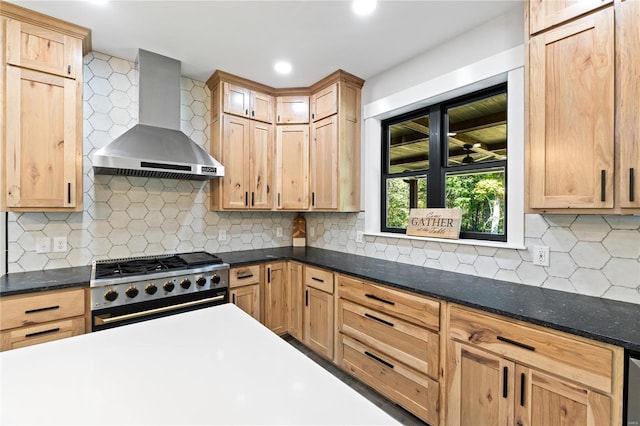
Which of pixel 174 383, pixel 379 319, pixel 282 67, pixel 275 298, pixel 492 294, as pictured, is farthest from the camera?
pixel 275 298

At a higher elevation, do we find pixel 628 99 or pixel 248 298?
pixel 628 99

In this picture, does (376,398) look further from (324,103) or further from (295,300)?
(324,103)

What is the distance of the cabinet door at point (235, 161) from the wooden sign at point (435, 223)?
1.60 m

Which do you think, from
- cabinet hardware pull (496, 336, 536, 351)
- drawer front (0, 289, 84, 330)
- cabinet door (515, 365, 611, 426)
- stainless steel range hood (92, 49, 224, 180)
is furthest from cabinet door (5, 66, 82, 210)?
cabinet door (515, 365, 611, 426)

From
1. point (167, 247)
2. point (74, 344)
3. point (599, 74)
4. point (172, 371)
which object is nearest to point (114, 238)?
point (167, 247)

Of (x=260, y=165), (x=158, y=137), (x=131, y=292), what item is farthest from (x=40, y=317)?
(x=260, y=165)

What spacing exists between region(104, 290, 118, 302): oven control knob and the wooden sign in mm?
2250

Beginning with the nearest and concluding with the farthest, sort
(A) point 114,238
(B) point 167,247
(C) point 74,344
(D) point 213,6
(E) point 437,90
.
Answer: (C) point 74,344 < (D) point 213,6 < (E) point 437,90 < (A) point 114,238 < (B) point 167,247

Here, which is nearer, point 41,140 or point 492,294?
point 492,294

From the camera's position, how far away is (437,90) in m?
A: 2.37

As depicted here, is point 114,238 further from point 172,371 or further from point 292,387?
point 292,387

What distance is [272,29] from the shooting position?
2.16 meters

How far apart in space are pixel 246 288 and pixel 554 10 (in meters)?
2.77

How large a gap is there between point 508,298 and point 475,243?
0.57 m
